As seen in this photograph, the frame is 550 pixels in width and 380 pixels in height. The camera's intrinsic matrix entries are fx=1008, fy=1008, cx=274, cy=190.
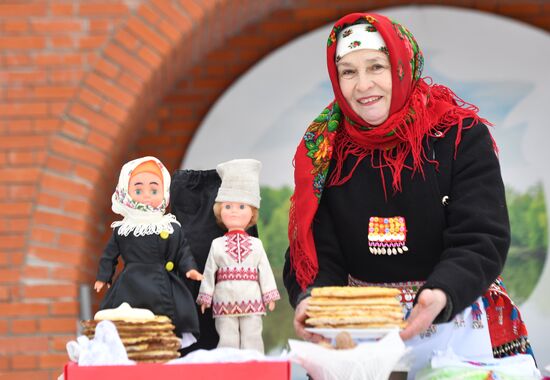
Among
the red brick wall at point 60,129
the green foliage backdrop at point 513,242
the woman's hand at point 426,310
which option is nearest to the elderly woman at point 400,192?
the woman's hand at point 426,310

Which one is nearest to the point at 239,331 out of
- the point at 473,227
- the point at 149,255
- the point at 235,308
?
the point at 235,308

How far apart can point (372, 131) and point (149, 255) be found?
0.69m

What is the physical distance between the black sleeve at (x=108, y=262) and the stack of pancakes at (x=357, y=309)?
72 centimetres

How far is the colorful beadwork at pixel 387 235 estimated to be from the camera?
2.50 meters

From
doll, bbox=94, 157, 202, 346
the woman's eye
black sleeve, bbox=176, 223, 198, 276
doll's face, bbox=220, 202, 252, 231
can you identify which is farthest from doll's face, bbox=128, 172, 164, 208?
the woman's eye

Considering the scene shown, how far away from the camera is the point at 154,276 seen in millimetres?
2662

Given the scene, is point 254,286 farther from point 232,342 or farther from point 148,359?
point 148,359

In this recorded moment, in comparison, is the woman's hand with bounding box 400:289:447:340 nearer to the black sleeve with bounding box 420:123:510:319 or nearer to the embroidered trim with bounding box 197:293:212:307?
the black sleeve with bounding box 420:123:510:319

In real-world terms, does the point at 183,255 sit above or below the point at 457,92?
below

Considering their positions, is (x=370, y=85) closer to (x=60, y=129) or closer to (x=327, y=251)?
(x=327, y=251)

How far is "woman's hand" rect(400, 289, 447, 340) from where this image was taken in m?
2.26

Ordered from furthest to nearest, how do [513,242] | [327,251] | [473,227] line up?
[513,242], [327,251], [473,227]

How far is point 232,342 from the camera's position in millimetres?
2771

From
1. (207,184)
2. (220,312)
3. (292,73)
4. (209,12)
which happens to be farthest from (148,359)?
(292,73)
